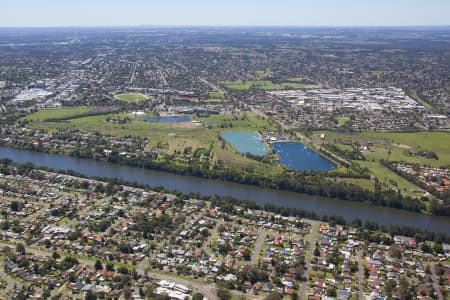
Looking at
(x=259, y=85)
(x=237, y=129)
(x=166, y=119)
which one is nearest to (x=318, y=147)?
(x=237, y=129)

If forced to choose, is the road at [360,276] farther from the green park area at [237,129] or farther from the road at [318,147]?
the road at [318,147]

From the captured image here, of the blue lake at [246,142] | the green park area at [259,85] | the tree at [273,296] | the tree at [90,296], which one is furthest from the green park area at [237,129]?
the tree at [90,296]

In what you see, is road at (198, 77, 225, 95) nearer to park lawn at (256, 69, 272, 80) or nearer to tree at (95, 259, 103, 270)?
park lawn at (256, 69, 272, 80)

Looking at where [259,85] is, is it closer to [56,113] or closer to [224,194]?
[56,113]

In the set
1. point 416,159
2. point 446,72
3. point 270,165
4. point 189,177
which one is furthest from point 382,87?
point 189,177

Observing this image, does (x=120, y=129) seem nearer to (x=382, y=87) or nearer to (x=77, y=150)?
(x=77, y=150)
